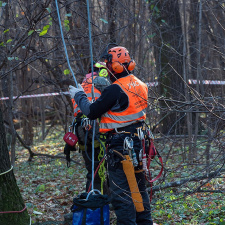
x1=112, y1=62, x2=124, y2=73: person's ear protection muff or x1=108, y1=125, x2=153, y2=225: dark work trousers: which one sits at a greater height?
x1=112, y1=62, x2=124, y2=73: person's ear protection muff

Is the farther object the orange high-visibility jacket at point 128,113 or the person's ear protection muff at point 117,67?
the person's ear protection muff at point 117,67

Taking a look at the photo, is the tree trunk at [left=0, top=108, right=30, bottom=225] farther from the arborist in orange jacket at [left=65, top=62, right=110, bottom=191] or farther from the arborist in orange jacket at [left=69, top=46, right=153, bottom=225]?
the arborist in orange jacket at [left=65, top=62, right=110, bottom=191]

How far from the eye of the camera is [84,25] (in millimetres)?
7750

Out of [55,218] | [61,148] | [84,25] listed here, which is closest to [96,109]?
[55,218]

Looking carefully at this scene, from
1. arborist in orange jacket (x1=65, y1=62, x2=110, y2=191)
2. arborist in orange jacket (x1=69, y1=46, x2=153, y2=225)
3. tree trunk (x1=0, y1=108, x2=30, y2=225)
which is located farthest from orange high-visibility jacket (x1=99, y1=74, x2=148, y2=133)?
tree trunk (x1=0, y1=108, x2=30, y2=225)

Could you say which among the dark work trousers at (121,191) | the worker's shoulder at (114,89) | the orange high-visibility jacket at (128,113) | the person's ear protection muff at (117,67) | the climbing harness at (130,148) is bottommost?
the dark work trousers at (121,191)

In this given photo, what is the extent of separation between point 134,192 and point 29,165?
6.60 m

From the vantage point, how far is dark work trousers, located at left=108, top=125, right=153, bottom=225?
4250 mm

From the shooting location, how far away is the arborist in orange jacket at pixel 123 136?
4.23 m

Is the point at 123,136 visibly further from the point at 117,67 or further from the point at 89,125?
the point at 89,125

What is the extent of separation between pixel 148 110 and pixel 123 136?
6.75 ft

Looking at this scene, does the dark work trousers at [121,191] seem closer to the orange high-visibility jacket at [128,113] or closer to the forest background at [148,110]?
the orange high-visibility jacket at [128,113]

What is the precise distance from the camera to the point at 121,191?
14.0 feet

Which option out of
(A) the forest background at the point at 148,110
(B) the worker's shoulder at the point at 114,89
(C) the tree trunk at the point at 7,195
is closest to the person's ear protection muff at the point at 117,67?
(B) the worker's shoulder at the point at 114,89
